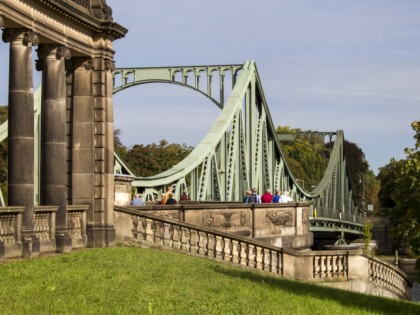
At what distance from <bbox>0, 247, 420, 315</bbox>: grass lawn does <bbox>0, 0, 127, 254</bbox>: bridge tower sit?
6.19ft

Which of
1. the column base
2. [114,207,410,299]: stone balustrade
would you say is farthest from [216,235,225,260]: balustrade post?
the column base

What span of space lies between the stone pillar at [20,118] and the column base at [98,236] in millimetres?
3597

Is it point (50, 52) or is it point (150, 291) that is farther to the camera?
point (50, 52)

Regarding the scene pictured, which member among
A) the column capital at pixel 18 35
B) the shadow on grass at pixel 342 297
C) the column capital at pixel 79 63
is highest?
the column capital at pixel 18 35

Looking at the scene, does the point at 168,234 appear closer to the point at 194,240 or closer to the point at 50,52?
the point at 194,240

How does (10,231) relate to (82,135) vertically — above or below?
below

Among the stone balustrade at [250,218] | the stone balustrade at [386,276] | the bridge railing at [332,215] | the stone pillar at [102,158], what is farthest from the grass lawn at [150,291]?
the bridge railing at [332,215]

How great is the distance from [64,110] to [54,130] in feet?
1.81

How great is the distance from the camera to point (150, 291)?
17.6 m

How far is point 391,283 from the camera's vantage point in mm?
33938

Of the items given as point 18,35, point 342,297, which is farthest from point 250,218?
point 342,297

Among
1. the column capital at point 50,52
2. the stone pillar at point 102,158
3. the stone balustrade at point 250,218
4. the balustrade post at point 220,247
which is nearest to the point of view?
the column capital at point 50,52

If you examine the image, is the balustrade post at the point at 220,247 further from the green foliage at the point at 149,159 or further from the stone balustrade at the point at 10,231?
the green foliage at the point at 149,159

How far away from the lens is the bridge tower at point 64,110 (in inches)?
934
